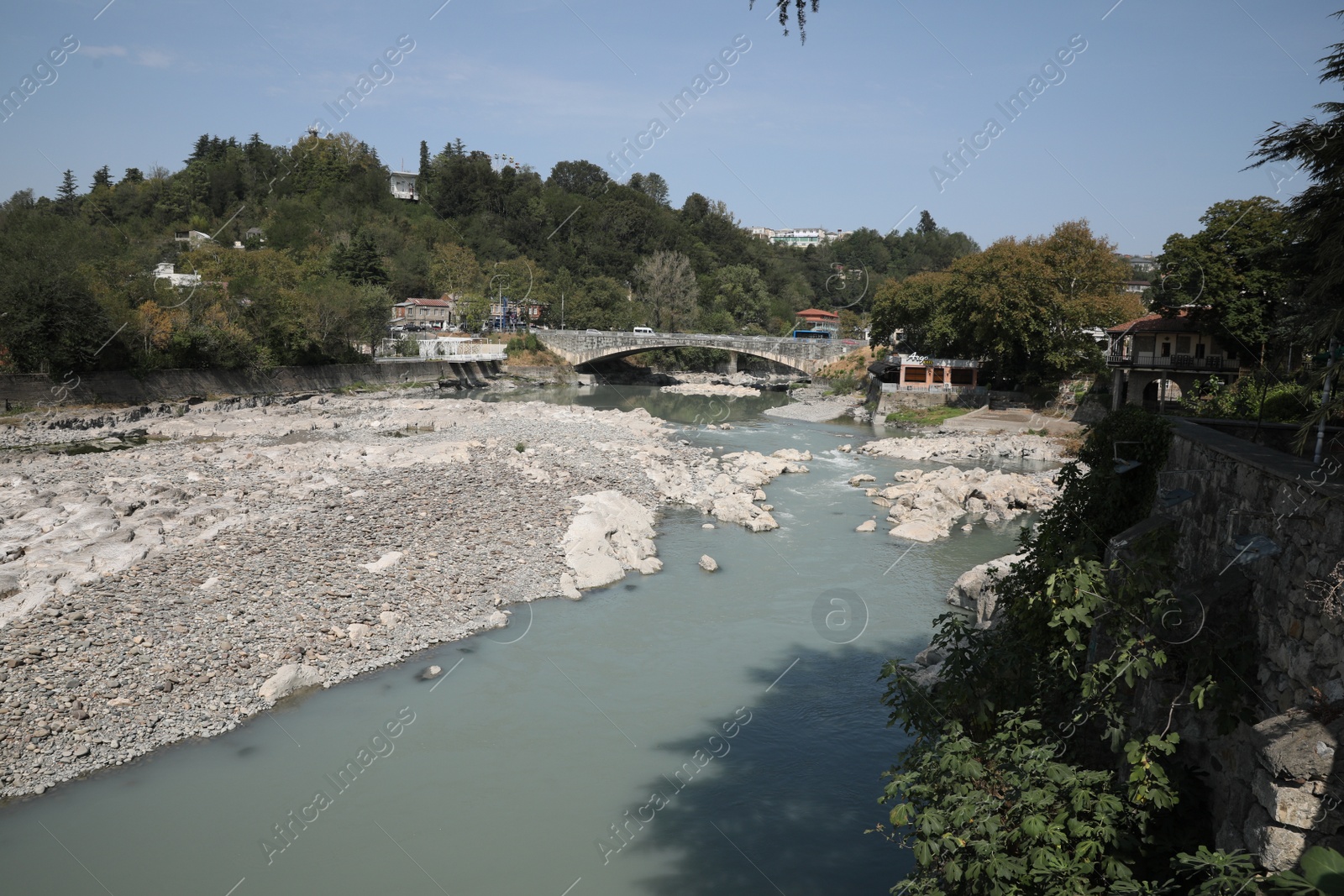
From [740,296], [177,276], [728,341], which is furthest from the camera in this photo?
[740,296]

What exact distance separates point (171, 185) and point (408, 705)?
87.9 meters

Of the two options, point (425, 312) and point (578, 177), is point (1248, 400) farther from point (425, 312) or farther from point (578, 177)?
point (578, 177)

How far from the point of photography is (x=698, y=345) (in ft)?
182

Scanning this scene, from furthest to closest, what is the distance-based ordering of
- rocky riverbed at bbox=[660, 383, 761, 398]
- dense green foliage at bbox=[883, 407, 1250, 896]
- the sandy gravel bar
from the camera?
rocky riverbed at bbox=[660, 383, 761, 398], the sandy gravel bar, dense green foliage at bbox=[883, 407, 1250, 896]

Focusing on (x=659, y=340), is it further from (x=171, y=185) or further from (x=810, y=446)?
(x=171, y=185)

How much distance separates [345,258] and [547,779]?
56.6m

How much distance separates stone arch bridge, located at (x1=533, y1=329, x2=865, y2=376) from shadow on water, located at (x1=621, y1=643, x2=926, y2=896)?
148 ft

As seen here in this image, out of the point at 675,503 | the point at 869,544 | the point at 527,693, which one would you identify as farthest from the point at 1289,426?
the point at 675,503

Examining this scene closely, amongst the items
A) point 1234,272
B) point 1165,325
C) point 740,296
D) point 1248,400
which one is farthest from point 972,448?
point 740,296

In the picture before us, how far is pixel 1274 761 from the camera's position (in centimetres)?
382

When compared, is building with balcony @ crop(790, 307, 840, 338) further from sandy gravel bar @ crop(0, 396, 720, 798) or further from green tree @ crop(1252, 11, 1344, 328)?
green tree @ crop(1252, 11, 1344, 328)

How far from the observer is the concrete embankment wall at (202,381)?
2941 cm

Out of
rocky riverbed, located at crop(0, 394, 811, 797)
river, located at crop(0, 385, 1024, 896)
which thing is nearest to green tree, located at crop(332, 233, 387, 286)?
rocky riverbed, located at crop(0, 394, 811, 797)

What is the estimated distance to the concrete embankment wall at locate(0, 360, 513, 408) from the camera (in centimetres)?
2941
